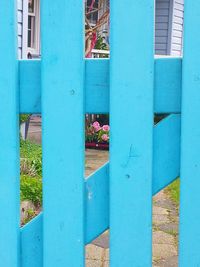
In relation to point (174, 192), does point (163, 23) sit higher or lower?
higher

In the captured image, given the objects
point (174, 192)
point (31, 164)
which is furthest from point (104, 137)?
point (31, 164)

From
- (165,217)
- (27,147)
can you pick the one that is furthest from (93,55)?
(165,217)

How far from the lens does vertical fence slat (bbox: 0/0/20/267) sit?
1457 mm

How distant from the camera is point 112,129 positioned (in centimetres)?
144

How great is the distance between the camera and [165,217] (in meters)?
3.85

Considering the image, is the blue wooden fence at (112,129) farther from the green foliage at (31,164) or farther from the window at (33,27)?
the window at (33,27)

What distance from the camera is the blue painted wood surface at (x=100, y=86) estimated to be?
1425 millimetres

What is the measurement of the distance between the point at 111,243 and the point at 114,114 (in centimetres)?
42

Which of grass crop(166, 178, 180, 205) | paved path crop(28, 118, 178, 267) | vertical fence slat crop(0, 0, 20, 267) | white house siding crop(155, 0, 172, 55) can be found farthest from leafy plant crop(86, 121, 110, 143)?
vertical fence slat crop(0, 0, 20, 267)

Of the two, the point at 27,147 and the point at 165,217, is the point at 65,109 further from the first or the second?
the point at 27,147

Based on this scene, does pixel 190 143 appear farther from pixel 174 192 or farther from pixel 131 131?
pixel 174 192

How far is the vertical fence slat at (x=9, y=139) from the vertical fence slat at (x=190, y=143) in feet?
1.75

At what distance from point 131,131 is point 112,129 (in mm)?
60

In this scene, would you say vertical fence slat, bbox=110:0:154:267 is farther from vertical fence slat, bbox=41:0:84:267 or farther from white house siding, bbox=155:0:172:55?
white house siding, bbox=155:0:172:55
